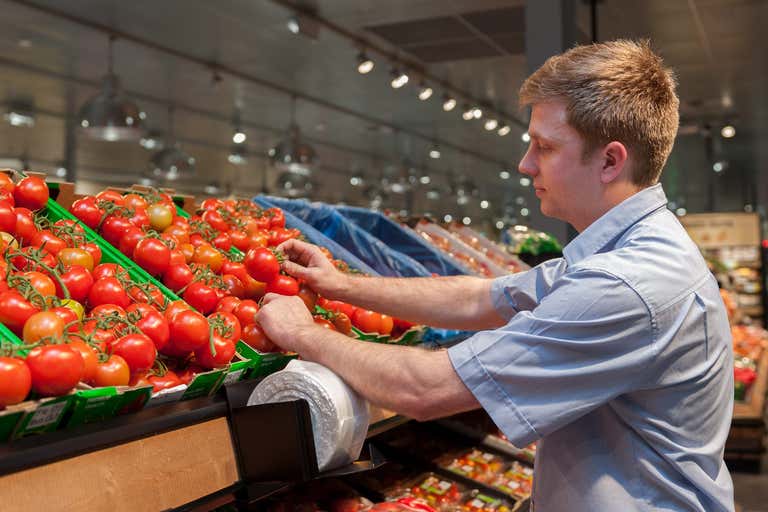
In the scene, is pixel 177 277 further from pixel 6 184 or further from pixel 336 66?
pixel 336 66

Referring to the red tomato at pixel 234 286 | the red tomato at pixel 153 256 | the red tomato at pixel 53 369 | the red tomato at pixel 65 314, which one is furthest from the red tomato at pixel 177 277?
the red tomato at pixel 53 369

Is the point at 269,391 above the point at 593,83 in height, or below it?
below

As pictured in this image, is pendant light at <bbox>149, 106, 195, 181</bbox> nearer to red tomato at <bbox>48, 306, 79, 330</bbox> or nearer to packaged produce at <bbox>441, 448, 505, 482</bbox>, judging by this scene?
packaged produce at <bbox>441, 448, 505, 482</bbox>

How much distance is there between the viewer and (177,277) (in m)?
2.22

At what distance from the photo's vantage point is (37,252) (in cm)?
191

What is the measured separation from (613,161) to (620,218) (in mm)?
133

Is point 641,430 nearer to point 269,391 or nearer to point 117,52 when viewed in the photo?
point 269,391

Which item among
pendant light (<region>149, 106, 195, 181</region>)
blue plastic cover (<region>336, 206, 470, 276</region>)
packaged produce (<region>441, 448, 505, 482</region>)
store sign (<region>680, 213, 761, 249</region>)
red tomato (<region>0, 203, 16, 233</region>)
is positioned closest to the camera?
red tomato (<region>0, 203, 16, 233</region>)

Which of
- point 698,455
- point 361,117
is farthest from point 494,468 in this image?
point 361,117

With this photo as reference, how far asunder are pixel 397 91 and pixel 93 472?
Answer: 487 inches

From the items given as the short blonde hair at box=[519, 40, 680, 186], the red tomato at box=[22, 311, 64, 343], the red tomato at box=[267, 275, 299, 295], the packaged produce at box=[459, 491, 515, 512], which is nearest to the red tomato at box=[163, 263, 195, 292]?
the red tomato at box=[267, 275, 299, 295]

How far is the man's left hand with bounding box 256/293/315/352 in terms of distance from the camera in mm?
1856

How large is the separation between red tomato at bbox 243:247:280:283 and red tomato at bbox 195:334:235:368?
0.46 metres

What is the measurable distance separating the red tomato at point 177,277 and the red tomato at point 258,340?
12.4 inches
